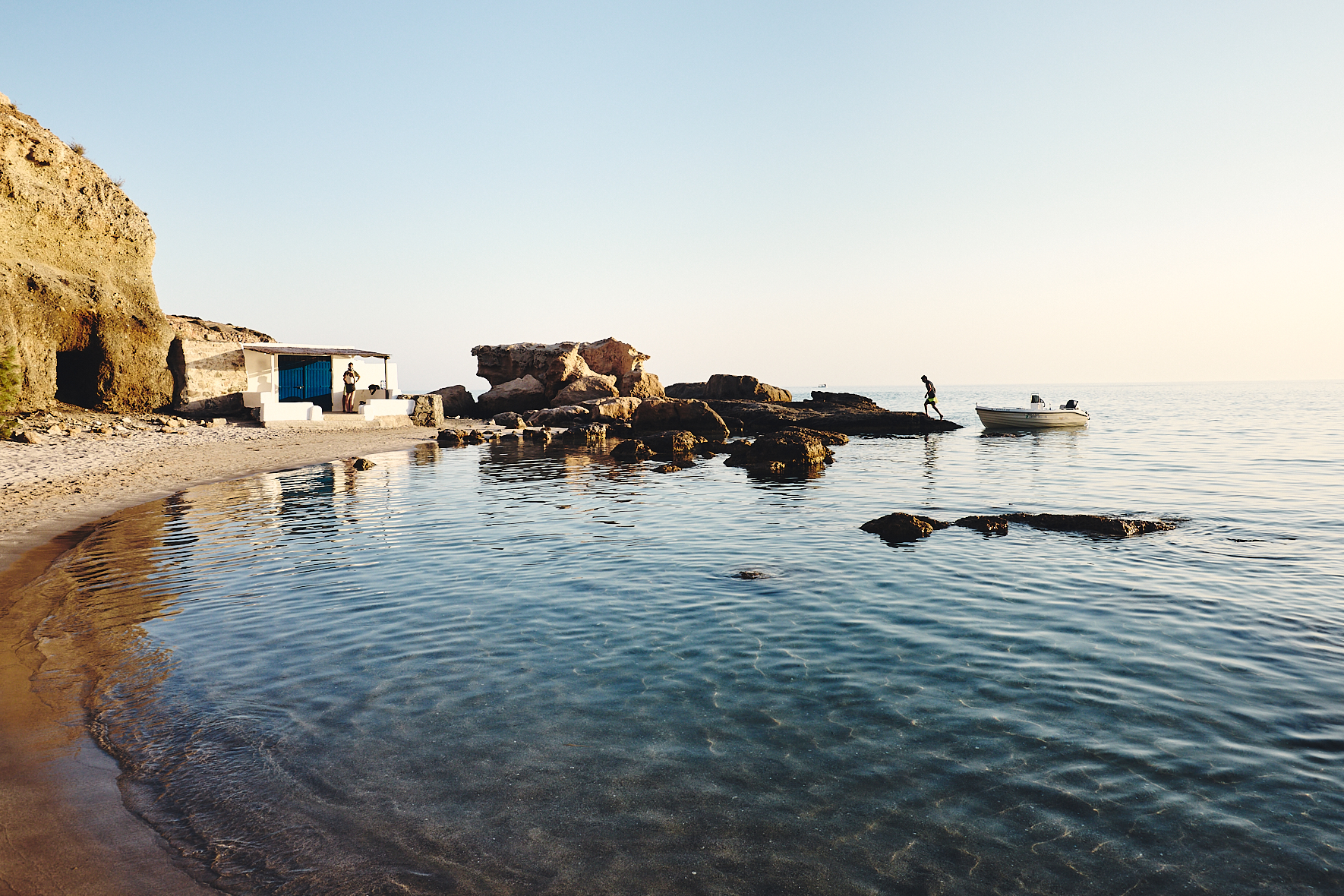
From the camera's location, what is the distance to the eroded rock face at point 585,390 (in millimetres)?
54062

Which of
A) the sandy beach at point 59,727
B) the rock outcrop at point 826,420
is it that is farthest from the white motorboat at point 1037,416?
the sandy beach at point 59,727

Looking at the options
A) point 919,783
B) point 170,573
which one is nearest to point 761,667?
point 919,783

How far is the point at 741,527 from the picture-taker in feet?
53.6

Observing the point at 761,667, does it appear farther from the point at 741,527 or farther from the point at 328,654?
the point at 741,527

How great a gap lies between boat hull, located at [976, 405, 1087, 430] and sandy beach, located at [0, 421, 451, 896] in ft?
131

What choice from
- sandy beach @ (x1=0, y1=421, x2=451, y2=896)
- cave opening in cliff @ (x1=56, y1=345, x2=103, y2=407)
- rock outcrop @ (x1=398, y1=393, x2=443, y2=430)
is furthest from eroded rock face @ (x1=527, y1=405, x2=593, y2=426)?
sandy beach @ (x1=0, y1=421, x2=451, y2=896)

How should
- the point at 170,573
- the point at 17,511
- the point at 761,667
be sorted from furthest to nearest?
the point at 17,511 → the point at 170,573 → the point at 761,667

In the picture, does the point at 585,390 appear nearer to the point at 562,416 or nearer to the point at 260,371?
the point at 562,416

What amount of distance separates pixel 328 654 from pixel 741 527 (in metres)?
9.68

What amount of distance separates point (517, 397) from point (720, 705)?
50.4 meters

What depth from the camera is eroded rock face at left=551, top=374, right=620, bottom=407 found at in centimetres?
5406

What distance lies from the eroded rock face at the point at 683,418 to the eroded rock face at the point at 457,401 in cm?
1972

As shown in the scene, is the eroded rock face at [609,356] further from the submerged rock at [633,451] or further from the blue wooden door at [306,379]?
the submerged rock at [633,451]

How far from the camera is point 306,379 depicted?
138 ft
